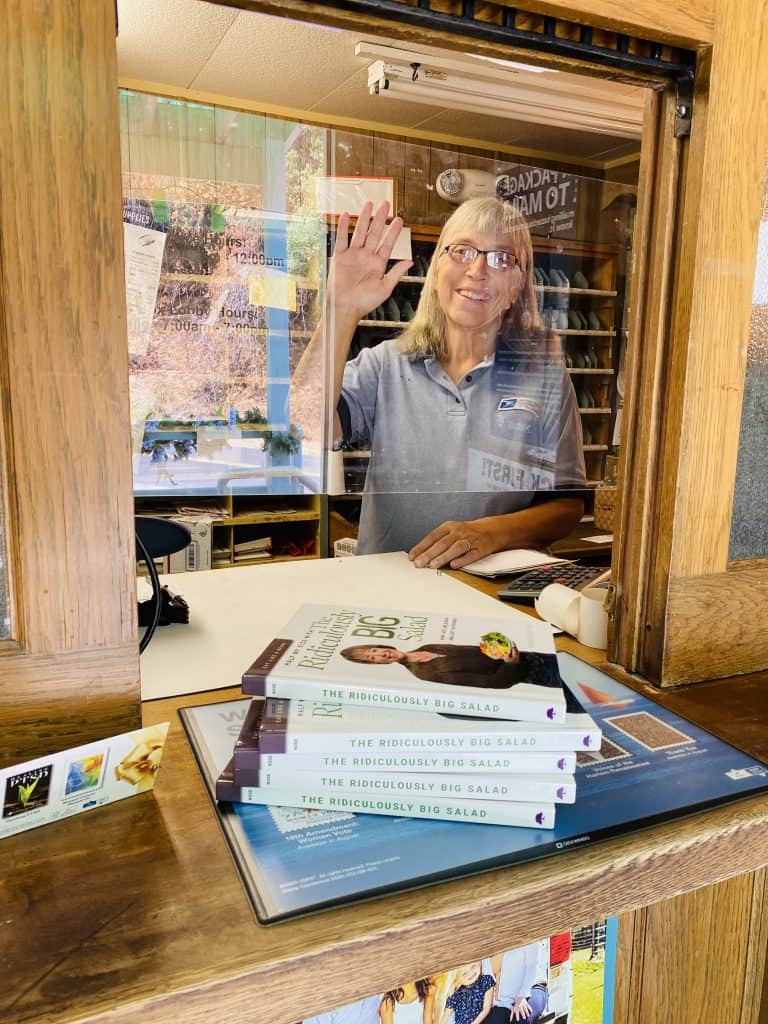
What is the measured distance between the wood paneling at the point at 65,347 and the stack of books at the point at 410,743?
198 mm

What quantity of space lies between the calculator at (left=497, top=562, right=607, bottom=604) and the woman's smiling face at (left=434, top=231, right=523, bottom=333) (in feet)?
1.87

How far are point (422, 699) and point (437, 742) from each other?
0.04 m

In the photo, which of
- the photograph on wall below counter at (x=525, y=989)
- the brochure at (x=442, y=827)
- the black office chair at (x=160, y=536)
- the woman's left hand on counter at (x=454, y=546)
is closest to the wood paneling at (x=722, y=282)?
the brochure at (x=442, y=827)

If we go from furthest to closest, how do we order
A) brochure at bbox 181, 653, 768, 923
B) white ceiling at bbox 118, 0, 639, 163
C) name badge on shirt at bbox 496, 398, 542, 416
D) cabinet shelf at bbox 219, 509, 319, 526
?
1. cabinet shelf at bbox 219, 509, 319, 526
2. white ceiling at bbox 118, 0, 639, 163
3. name badge on shirt at bbox 496, 398, 542, 416
4. brochure at bbox 181, 653, 768, 923

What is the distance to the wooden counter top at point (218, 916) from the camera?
0.53 meters

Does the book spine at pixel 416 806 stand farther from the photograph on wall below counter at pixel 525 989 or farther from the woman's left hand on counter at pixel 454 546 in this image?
the woman's left hand on counter at pixel 454 546

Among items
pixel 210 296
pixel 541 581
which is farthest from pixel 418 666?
pixel 541 581

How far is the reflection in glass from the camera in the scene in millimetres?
1046

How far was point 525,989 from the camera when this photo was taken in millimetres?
1021

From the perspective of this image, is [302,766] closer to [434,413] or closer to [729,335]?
[729,335]

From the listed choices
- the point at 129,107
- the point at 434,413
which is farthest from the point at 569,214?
the point at 129,107

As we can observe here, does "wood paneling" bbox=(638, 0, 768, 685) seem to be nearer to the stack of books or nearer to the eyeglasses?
the stack of books

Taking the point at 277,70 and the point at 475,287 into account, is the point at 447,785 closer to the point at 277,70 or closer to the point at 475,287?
the point at 475,287

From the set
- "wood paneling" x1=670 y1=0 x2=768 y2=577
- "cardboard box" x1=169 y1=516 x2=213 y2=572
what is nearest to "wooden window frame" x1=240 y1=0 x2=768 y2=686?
"wood paneling" x1=670 y1=0 x2=768 y2=577
